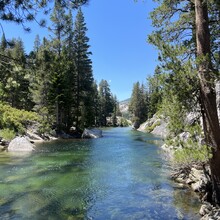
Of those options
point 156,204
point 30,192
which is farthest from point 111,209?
point 30,192

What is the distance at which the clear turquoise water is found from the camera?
864 cm

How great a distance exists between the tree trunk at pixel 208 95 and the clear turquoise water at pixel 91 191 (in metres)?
1.70

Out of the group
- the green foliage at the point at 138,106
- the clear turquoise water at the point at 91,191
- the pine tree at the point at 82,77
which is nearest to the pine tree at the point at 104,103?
the green foliage at the point at 138,106

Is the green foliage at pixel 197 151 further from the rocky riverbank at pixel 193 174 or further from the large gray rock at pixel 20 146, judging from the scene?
the large gray rock at pixel 20 146

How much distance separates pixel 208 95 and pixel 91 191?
20.0ft

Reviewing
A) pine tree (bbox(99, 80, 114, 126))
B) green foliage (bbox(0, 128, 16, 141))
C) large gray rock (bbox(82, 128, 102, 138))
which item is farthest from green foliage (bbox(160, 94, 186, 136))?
pine tree (bbox(99, 80, 114, 126))

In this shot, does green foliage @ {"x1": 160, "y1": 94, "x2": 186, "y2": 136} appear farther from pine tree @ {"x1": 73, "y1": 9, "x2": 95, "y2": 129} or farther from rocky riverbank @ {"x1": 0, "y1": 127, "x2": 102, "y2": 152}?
pine tree @ {"x1": 73, "y1": 9, "x2": 95, "y2": 129}

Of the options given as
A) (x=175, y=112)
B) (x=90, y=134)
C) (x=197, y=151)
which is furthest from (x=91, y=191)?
(x=90, y=134)

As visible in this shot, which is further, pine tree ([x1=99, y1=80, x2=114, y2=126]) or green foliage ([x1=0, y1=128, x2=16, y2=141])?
pine tree ([x1=99, y1=80, x2=114, y2=126])

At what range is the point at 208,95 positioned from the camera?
24.2ft

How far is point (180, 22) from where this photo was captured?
933 cm

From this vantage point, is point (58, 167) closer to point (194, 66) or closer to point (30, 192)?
point (30, 192)

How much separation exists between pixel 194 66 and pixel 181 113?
5.15 ft

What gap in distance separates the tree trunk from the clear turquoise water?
1699 mm
